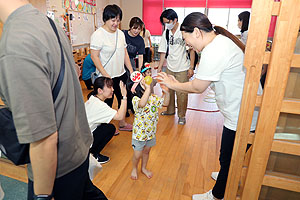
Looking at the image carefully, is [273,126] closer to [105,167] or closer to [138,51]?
[105,167]

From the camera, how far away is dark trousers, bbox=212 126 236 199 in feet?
4.25

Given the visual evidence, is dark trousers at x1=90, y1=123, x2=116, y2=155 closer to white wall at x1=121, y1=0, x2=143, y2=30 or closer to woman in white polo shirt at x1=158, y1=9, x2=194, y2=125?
woman in white polo shirt at x1=158, y1=9, x2=194, y2=125

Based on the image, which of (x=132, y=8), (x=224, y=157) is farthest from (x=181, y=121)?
(x=132, y=8)

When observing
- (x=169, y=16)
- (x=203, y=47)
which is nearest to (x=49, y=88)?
(x=203, y=47)

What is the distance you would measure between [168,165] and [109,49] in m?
1.36

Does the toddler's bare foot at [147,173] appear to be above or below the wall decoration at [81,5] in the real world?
below

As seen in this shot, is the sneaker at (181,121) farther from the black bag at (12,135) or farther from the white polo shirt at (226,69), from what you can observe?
the black bag at (12,135)

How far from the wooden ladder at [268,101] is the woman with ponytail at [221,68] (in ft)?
0.43

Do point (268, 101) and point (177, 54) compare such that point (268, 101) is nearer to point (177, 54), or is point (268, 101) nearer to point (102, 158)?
point (102, 158)

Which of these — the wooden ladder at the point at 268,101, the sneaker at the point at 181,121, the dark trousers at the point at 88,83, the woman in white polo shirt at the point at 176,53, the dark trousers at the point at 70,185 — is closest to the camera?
the dark trousers at the point at 70,185

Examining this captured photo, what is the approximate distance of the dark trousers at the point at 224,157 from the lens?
130 centimetres

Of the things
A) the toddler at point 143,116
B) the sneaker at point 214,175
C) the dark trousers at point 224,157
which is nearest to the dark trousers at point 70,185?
the toddler at point 143,116

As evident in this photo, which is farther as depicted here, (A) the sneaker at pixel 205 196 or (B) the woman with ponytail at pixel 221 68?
(A) the sneaker at pixel 205 196

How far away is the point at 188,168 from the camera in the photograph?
1959 mm
